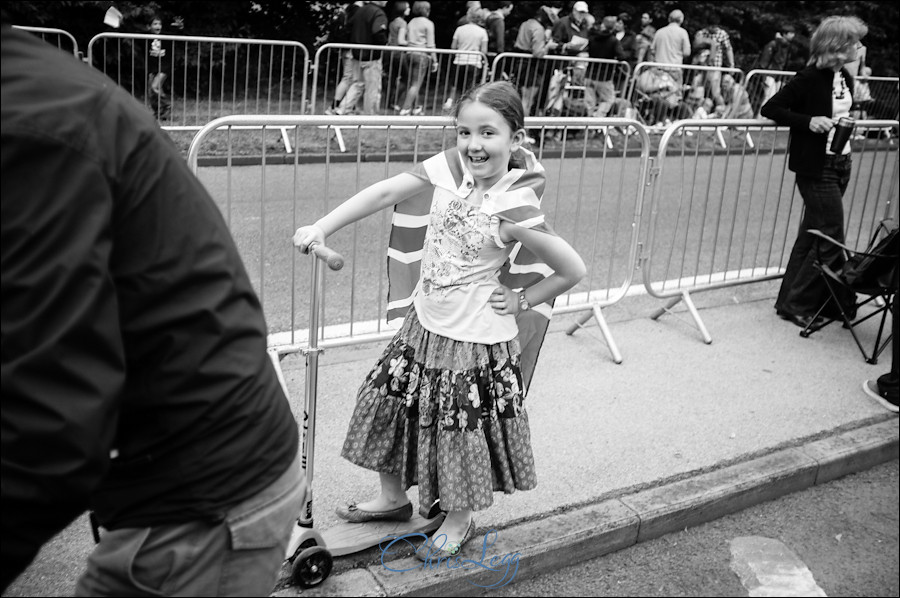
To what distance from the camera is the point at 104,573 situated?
175cm

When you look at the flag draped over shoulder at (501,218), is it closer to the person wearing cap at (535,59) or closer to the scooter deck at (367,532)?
the scooter deck at (367,532)

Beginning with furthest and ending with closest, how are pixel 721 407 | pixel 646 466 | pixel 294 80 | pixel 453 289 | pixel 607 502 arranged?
pixel 294 80
pixel 721 407
pixel 646 466
pixel 607 502
pixel 453 289

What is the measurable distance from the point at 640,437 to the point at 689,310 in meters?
1.84

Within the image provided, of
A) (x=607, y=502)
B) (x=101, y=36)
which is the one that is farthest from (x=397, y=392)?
(x=101, y=36)

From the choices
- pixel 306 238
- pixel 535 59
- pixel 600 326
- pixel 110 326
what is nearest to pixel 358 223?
pixel 600 326

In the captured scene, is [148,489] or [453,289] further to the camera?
[453,289]

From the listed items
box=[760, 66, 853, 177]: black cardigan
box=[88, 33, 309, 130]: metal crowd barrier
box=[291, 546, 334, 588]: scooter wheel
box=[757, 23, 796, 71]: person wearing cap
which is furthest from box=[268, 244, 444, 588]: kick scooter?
box=[757, 23, 796, 71]: person wearing cap

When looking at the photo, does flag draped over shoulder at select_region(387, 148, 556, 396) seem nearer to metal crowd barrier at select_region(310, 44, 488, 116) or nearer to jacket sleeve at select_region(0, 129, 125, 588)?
jacket sleeve at select_region(0, 129, 125, 588)

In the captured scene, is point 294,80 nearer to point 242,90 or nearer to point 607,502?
point 242,90

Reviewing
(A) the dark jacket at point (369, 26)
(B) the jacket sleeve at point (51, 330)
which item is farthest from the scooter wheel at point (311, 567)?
(A) the dark jacket at point (369, 26)

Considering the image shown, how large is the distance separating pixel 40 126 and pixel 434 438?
223 cm

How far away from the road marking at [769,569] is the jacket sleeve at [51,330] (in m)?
3.00

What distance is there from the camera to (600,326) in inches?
233

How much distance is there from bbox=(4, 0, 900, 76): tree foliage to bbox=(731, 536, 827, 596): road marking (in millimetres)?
12795
